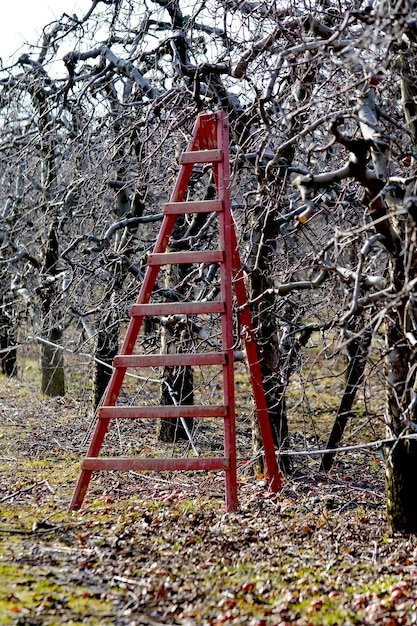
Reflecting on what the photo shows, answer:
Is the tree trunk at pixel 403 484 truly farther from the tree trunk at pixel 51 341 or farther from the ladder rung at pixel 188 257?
the tree trunk at pixel 51 341

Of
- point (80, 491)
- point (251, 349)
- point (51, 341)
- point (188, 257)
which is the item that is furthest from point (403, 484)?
point (51, 341)

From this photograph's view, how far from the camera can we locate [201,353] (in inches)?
254

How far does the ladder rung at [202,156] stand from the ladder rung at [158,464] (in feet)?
8.29

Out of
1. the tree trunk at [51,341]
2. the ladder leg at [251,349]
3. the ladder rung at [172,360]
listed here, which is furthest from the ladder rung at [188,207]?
the tree trunk at [51,341]

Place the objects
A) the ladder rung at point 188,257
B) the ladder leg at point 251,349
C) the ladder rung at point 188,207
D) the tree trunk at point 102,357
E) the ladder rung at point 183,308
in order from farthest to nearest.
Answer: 1. the tree trunk at point 102,357
2. the ladder leg at point 251,349
3. the ladder rung at point 188,207
4. the ladder rung at point 188,257
5. the ladder rung at point 183,308

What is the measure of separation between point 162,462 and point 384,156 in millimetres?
2870

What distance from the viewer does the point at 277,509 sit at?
6680 mm

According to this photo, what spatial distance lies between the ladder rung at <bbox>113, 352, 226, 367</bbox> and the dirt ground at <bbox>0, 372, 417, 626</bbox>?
3.94 ft

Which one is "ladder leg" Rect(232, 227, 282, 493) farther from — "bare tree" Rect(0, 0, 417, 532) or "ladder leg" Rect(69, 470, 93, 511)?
"ladder leg" Rect(69, 470, 93, 511)

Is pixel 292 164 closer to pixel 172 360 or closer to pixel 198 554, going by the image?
pixel 172 360

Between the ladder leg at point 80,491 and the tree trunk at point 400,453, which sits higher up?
the tree trunk at point 400,453

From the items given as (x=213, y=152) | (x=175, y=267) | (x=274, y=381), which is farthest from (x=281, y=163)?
(x=175, y=267)

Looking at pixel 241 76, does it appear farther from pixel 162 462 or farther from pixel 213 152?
pixel 162 462

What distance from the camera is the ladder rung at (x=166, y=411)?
6.25m
